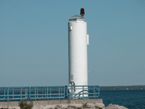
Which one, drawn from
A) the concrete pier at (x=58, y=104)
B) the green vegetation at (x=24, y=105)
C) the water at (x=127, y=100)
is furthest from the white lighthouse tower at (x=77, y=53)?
the water at (x=127, y=100)

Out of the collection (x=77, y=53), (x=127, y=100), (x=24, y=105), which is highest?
(x=77, y=53)

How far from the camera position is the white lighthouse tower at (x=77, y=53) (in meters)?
26.5

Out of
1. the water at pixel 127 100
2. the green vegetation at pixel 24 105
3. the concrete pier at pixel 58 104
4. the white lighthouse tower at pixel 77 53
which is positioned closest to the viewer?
the green vegetation at pixel 24 105

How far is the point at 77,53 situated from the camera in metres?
26.5

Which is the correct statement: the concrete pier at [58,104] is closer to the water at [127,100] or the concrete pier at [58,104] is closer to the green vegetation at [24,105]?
the green vegetation at [24,105]

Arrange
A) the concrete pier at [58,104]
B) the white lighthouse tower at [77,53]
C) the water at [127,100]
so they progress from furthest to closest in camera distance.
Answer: the water at [127,100]
the white lighthouse tower at [77,53]
the concrete pier at [58,104]

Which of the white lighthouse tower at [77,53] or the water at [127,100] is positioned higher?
the white lighthouse tower at [77,53]

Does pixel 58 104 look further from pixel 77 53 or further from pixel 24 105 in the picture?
pixel 77 53

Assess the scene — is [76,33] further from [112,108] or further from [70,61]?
[112,108]

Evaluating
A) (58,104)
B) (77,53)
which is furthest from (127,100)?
(58,104)

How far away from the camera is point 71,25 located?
2667 cm

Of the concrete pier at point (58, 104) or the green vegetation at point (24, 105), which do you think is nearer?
the green vegetation at point (24, 105)

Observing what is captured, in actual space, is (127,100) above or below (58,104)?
below

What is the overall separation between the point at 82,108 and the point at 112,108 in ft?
9.60
